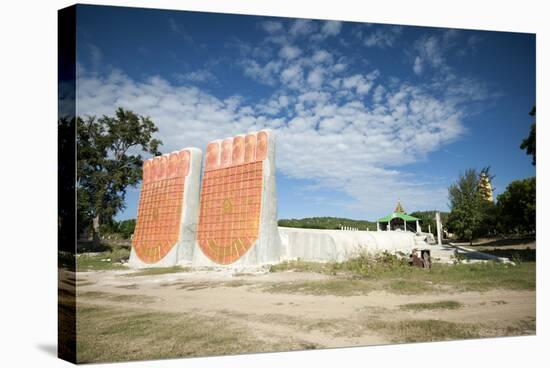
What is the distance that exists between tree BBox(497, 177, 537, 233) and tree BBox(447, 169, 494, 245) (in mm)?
301

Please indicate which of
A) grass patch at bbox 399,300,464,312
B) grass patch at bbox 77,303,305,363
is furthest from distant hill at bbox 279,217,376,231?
grass patch at bbox 77,303,305,363

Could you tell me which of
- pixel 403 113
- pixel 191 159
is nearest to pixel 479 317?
pixel 403 113

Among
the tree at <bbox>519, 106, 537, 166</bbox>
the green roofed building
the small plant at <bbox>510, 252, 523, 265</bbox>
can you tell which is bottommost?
the small plant at <bbox>510, 252, 523, 265</bbox>

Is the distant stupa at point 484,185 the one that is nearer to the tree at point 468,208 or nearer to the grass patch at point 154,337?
the tree at point 468,208

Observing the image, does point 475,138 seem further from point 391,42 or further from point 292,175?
point 292,175

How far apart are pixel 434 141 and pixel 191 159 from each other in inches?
146

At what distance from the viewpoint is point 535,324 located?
5715mm

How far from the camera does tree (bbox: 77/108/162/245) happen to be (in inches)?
197

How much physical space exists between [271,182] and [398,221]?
2460mm

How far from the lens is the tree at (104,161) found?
4.99 meters

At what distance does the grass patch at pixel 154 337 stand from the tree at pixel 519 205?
139 inches

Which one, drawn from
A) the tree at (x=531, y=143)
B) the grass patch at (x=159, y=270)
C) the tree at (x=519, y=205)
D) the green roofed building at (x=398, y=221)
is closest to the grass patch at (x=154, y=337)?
the grass patch at (x=159, y=270)

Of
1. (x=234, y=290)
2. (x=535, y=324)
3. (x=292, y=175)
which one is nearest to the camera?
(x=234, y=290)

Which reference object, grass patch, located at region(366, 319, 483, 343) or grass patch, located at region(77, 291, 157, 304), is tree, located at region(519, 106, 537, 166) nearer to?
grass patch, located at region(366, 319, 483, 343)
